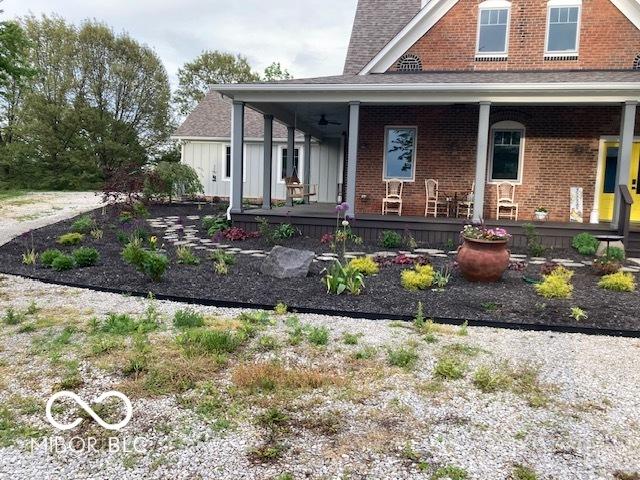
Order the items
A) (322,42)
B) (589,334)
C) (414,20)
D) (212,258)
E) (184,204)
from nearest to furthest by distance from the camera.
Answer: (589,334), (212,258), (414,20), (184,204), (322,42)

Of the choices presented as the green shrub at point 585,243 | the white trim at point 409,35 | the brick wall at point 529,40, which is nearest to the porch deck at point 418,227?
the green shrub at point 585,243

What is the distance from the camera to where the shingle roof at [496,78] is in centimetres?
981

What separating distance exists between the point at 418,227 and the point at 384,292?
4293 mm

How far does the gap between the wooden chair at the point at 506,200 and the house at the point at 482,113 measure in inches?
7.3

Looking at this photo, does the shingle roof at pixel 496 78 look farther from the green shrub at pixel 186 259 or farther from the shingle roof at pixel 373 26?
the green shrub at pixel 186 259

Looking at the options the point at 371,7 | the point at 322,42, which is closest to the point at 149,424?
the point at 371,7

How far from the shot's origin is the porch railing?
9.18 m

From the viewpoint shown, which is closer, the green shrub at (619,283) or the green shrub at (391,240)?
the green shrub at (619,283)

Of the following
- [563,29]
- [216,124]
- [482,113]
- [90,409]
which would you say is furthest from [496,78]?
[216,124]

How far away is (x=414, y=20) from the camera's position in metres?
11.9

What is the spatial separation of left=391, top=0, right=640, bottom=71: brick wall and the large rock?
301 inches

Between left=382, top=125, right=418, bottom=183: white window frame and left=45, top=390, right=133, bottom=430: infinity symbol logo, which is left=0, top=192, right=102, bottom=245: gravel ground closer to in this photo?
left=382, top=125, right=418, bottom=183: white window frame

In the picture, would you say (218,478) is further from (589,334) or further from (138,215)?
(138,215)

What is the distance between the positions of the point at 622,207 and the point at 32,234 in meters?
12.0
